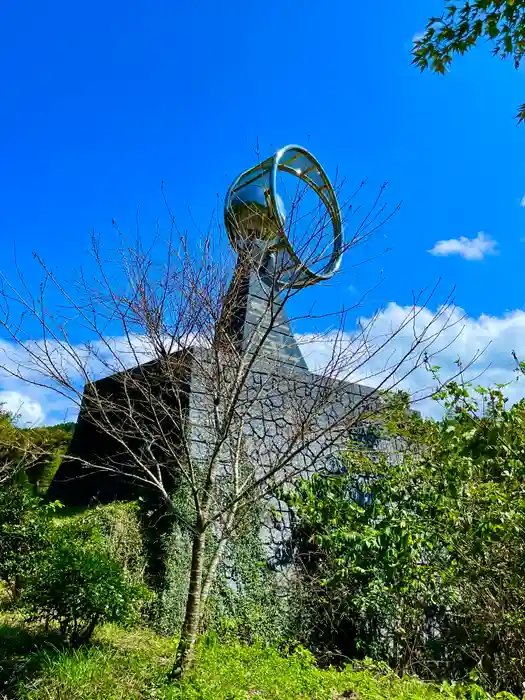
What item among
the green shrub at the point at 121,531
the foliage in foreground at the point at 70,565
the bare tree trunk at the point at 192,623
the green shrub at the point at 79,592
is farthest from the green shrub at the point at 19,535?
the bare tree trunk at the point at 192,623

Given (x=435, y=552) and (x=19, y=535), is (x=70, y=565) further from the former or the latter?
(x=435, y=552)

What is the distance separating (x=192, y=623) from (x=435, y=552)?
2666 millimetres

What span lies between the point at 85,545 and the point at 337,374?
2.67 meters

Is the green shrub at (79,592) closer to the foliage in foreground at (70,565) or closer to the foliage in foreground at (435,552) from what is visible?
the foliage in foreground at (70,565)

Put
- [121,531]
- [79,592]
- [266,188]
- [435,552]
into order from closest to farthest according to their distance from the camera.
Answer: [79,592] < [435,552] < [121,531] < [266,188]

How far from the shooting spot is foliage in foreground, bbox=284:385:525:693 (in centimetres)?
368

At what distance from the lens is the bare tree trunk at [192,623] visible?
320cm

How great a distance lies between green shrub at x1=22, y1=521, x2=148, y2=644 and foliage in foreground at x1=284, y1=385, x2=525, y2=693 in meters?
2.03

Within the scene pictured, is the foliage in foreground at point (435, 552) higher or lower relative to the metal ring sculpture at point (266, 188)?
lower

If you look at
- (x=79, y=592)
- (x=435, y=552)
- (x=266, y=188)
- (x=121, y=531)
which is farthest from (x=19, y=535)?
(x=266, y=188)

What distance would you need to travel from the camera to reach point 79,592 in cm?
379

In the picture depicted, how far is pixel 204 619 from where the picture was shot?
16.0 feet

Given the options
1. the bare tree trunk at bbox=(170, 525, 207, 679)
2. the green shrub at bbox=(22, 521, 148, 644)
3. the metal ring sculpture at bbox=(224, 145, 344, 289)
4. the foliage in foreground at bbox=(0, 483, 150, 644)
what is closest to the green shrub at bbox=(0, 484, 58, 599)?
the foliage in foreground at bbox=(0, 483, 150, 644)

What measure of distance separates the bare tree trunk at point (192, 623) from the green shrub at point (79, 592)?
81cm
